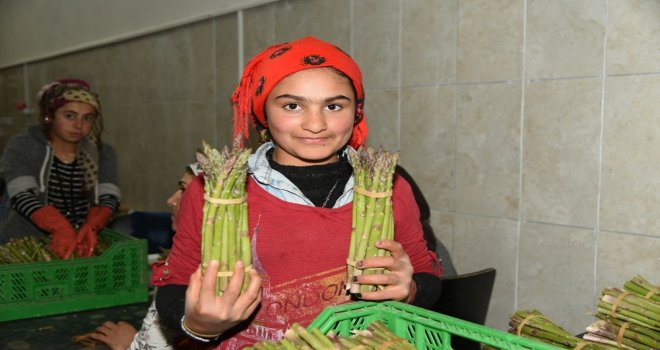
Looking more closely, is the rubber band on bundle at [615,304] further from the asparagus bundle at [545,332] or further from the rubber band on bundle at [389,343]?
the rubber band on bundle at [389,343]

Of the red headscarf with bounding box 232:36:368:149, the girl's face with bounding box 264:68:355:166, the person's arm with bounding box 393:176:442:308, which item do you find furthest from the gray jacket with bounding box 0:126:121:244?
the person's arm with bounding box 393:176:442:308

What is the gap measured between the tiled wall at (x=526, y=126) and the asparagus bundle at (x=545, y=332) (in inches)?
35.1

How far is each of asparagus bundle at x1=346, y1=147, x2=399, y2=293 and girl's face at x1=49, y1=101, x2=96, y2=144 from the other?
261 cm

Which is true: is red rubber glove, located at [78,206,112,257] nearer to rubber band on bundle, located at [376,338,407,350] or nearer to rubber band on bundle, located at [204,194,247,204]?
rubber band on bundle, located at [204,194,247,204]

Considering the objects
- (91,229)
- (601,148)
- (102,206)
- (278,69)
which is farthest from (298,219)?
(102,206)

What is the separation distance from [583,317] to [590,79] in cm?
102

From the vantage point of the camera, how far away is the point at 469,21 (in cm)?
303

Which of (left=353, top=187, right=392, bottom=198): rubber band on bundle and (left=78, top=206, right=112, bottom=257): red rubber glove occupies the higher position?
(left=353, top=187, right=392, bottom=198): rubber band on bundle

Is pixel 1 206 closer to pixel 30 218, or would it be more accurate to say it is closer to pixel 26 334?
pixel 30 218

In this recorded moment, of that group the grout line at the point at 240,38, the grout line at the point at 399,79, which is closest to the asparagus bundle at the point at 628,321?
the grout line at the point at 399,79

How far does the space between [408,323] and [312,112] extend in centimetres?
59

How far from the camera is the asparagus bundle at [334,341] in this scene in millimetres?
1350

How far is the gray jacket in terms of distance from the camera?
3517 millimetres

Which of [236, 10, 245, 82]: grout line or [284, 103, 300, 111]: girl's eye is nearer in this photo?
[284, 103, 300, 111]: girl's eye
